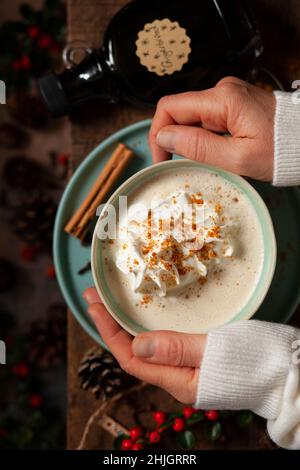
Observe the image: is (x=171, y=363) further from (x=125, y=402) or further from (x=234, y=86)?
(x=234, y=86)

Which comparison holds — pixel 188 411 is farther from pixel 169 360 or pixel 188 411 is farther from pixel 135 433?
pixel 169 360

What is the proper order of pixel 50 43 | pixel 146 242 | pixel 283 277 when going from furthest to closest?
pixel 50 43 < pixel 283 277 < pixel 146 242

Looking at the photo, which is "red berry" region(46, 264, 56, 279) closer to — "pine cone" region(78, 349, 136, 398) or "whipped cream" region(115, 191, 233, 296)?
"pine cone" region(78, 349, 136, 398)

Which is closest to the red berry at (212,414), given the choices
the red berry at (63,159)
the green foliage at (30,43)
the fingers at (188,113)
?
the fingers at (188,113)

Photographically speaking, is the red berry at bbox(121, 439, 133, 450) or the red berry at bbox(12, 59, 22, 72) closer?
the red berry at bbox(121, 439, 133, 450)

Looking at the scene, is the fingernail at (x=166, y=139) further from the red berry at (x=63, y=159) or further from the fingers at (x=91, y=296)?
the red berry at (x=63, y=159)

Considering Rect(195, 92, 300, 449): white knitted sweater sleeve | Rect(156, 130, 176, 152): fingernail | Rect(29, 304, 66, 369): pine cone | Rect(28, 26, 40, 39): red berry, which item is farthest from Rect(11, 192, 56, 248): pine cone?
Rect(195, 92, 300, 449): white knitted sweater sleeve
